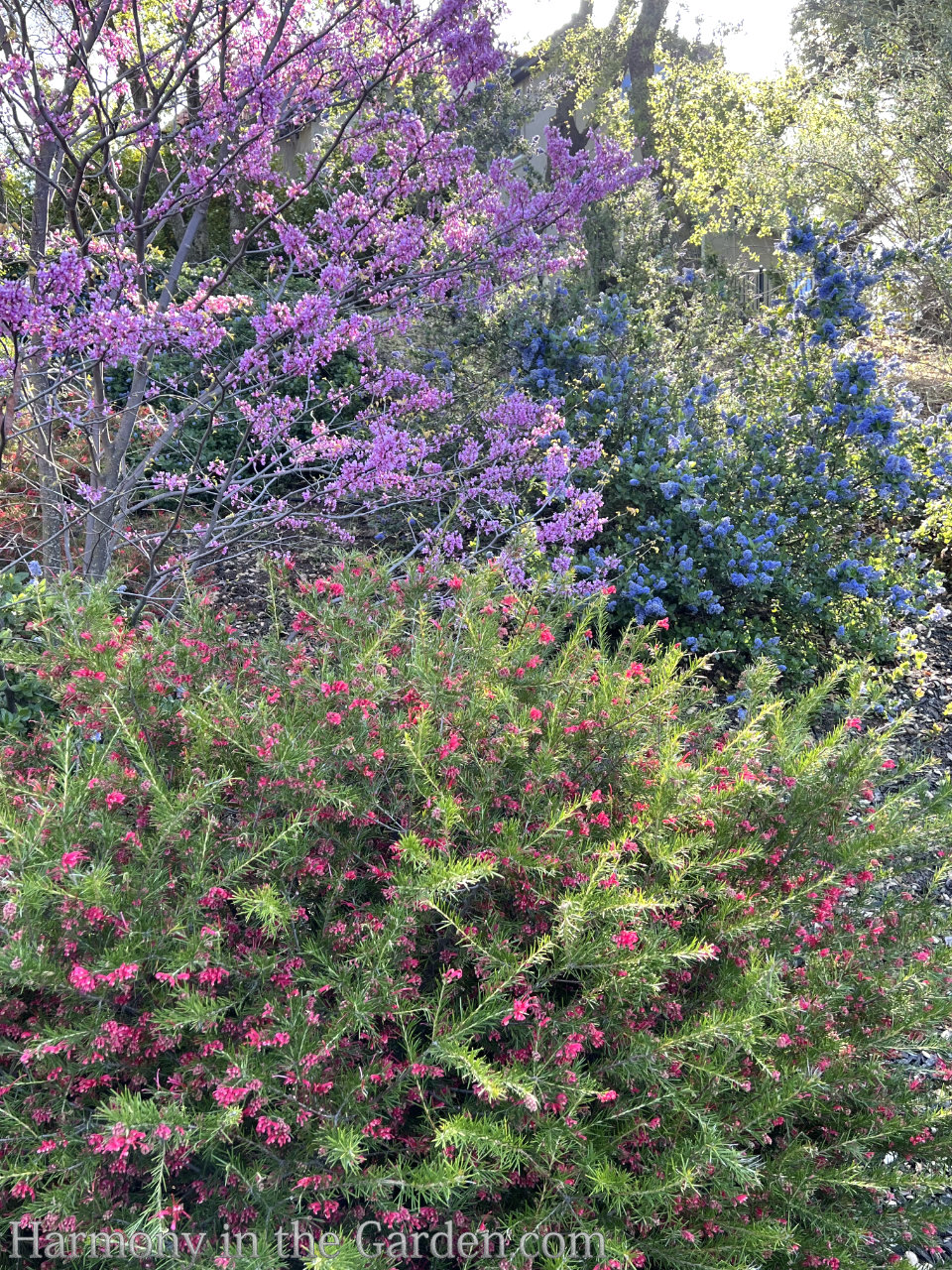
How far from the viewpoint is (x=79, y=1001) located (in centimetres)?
162

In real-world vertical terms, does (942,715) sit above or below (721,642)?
below

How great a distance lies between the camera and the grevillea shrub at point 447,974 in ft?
4.97

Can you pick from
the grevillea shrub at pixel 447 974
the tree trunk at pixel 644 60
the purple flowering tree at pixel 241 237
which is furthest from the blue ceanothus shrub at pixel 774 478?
the tree trunk at pixel 644 60

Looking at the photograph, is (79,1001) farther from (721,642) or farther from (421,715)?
(721,642)

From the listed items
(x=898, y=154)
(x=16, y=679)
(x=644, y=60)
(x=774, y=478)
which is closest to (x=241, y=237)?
(x=16, y=679)

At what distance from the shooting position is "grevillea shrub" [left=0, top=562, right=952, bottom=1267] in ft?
4.97

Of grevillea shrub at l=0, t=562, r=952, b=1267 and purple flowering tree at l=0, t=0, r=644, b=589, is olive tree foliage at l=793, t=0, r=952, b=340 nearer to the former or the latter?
purple flowering tree at l=0, t=0, r=644, b=589

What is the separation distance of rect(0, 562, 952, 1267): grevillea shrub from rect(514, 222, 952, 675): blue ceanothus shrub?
2196mm

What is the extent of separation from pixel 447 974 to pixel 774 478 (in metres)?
3.85

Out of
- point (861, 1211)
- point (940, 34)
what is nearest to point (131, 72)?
point (861, 1211)

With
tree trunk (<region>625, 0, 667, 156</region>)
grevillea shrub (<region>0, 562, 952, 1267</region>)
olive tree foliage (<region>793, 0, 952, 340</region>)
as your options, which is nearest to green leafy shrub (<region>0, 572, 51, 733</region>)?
grevillea shrub (<region>0, 562, 952, 1267</region>)

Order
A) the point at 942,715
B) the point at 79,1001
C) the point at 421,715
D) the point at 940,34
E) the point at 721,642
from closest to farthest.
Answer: the point at 79,1001 → the point at 421,715 → the point at 721,642 → the point at 942,715 → the point at 940,34

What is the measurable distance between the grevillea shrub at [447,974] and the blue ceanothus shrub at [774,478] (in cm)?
220

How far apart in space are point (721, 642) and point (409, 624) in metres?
2.05
